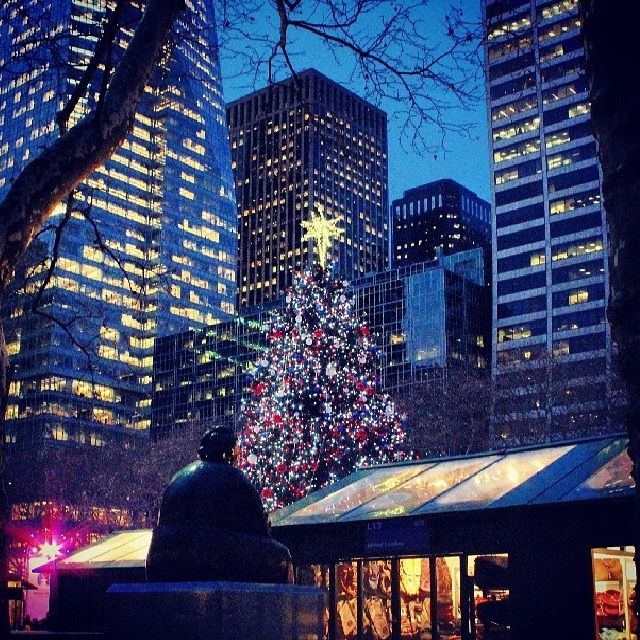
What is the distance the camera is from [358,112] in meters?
85.2

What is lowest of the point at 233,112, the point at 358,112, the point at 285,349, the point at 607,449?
the point at 607,449

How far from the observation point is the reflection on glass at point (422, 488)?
1454 cm

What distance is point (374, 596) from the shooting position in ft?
50.1

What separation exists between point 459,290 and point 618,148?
98.2 meters

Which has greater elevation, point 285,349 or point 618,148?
point 285,349

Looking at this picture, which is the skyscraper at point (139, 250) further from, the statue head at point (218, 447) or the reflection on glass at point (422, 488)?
the statue head at point (218, 447)

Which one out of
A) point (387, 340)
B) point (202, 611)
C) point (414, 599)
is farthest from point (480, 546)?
point (387, 340)

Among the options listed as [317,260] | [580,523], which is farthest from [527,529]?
[317,260]

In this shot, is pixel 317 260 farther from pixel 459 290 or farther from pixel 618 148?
pixel 459 290

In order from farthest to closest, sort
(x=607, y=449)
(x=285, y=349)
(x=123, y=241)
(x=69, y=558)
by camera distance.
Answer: (x=123, y=241), (x=285, y=349), (x=69, y=558), (x=607, y=449)

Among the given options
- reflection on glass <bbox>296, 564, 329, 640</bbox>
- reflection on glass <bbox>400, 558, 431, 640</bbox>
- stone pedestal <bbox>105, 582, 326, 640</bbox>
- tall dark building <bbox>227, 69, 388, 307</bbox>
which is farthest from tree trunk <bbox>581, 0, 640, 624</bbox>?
tall dark building <bbox>227, 69, 388, 307</bbox>

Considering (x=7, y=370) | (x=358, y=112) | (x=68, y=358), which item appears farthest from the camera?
(x=68, y=358)

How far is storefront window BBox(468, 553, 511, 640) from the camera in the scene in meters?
13.4

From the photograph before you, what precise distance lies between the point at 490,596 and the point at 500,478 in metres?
1.97
